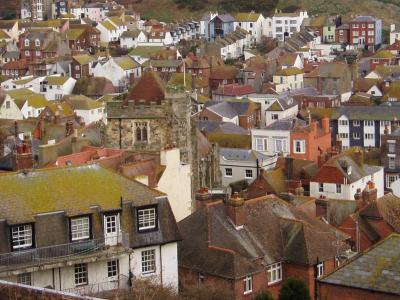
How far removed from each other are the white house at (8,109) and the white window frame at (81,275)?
6186 centimetres

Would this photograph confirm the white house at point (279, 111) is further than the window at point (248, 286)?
Yes

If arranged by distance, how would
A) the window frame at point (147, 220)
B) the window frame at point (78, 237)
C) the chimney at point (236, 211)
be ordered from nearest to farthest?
the window frame at point (78, 237)
the window frame at point (147, 220)
the chimney at point (236, 211)

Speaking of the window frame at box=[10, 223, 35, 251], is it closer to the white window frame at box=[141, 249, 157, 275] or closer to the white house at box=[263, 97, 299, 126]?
the white window frame at box=[141, 249, 157, 275]

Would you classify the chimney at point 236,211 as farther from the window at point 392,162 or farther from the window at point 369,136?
the window at point 369,136

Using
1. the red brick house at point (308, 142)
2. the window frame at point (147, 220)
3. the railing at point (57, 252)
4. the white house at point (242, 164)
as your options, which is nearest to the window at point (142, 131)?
the white house at point (242, 164)

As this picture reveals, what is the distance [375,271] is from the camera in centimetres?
2389

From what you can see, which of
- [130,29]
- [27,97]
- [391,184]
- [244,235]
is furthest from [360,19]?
[244,235]

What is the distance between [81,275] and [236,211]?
30.4ft

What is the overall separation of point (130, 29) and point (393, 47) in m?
44.0

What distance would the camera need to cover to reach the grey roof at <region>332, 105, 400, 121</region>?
263 ft

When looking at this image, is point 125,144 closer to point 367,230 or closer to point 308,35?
point 367,230

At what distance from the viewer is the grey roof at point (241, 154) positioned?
65562 millimetres

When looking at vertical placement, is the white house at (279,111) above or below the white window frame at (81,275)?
below

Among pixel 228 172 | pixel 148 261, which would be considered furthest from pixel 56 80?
pixel 148 261
